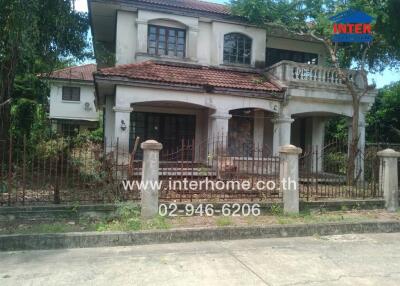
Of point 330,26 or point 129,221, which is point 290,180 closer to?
point 129,221

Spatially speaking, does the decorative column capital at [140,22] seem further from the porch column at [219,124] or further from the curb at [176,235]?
the curb at [176,235]

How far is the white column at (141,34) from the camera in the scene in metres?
14.2

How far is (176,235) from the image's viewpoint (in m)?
6.85

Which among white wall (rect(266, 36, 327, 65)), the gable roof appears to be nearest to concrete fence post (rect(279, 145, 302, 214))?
the gable roof

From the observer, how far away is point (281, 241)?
7.09m

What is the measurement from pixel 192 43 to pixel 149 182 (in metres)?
8.51

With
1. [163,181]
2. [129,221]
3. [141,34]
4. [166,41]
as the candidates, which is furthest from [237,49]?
[129,221]

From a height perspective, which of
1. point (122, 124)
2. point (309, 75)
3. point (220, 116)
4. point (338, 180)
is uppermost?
point (309, 75)

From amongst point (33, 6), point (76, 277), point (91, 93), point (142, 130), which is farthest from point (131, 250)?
point (91, 93)

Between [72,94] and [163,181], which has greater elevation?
[72,94]

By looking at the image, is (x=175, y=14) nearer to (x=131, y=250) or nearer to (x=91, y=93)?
(x=131, y=250)

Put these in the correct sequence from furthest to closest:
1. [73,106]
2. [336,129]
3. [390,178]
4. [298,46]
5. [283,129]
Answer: [73,106] < [336,129] < [298,46] < [283,129] < [390,178]

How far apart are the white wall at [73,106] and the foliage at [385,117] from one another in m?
18.5

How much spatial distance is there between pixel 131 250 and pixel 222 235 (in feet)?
5.36
